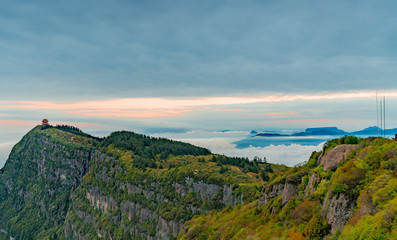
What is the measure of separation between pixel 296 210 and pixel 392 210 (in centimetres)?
1719

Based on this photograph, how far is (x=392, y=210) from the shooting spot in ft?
76.9

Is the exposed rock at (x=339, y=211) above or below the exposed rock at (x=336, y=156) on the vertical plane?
below

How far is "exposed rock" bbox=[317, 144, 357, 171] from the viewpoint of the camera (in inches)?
1505

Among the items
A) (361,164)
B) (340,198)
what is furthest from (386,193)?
(361,164)

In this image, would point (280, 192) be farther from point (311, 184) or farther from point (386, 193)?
point (386, 193)

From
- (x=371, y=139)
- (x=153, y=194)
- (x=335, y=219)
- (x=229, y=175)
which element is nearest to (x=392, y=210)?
(x=335, y=219)

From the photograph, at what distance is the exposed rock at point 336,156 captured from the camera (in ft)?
125

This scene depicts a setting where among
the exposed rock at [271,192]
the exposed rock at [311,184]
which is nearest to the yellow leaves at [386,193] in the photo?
the exposed rock at [311,184]

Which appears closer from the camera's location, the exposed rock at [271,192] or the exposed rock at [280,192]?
the exposed rock at [280,192]

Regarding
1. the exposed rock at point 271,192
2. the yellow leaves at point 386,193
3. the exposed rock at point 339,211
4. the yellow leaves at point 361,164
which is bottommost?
the exposed rock at point 271,192

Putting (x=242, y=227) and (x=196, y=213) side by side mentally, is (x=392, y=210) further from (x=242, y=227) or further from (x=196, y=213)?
(x=196, y=213)

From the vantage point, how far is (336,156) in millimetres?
39188

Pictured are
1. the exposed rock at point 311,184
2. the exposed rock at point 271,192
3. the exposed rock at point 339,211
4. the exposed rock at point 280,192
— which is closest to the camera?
the exposed rock at point 339,211

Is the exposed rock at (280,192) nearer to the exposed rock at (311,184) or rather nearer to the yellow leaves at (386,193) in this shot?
the exposed rock at (311,184)
